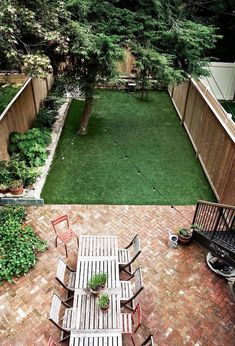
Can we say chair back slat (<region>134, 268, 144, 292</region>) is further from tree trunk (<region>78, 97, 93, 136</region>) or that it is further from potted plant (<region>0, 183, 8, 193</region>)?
tree trunk (<region>78, 97, 93, 136</region>)

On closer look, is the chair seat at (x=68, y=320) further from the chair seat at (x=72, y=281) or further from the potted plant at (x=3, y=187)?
the potted plant at (x=3, y=187)

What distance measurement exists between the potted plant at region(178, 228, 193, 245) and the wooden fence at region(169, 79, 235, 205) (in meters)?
1.42

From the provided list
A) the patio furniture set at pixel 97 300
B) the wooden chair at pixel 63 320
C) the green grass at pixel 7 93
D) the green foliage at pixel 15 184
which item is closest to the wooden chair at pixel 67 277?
the patio furniture set at pixel 97 300

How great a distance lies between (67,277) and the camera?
6254mm

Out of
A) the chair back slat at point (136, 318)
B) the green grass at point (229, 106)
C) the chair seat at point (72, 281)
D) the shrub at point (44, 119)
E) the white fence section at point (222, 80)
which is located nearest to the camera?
the chair back slat at point (136, 318)

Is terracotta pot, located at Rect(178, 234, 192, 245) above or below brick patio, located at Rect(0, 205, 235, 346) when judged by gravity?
above

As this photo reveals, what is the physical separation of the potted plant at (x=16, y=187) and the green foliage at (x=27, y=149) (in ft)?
3.83

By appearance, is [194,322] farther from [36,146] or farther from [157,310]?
[36,146]

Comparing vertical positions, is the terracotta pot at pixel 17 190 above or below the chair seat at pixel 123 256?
above

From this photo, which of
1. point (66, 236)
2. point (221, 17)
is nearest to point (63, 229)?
point (66, 236)

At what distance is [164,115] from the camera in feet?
42.0

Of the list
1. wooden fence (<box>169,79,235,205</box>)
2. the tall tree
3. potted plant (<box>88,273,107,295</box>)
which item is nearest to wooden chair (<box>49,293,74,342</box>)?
potted plant (<box>88,273,107,295</box>)

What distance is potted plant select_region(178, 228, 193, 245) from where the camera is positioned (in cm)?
693

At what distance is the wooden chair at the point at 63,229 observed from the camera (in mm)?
6730
